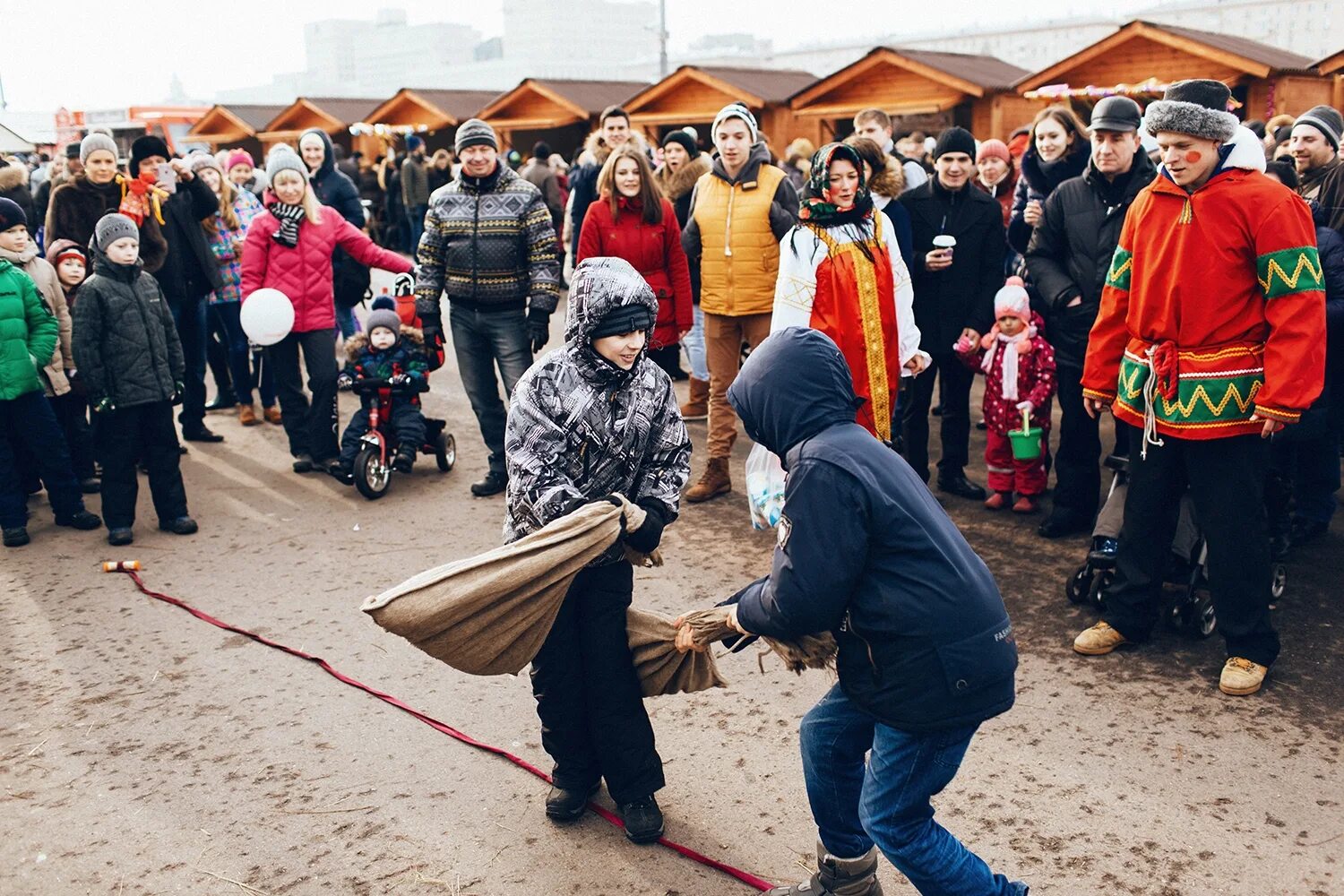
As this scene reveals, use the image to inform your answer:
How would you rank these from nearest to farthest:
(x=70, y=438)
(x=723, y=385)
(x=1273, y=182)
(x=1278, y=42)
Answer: (x=1273, y=182) < (x=723, y=385) < (x=70, y=438) < (x=1278, y=42)

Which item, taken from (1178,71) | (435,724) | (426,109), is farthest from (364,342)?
(426,109)

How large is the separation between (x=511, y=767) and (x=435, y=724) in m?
0.44

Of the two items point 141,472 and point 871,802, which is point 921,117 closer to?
point 141,472

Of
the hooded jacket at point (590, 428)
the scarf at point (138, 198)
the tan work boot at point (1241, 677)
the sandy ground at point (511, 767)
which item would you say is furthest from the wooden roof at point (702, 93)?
the hooded jacket at point (590, 428)

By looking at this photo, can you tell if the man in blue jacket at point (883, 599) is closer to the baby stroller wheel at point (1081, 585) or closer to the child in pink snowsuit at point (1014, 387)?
the baby stroller wheel at point (1081, 585)

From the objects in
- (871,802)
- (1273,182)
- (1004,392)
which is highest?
(1273,182)

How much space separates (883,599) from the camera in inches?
104

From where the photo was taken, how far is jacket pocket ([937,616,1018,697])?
262 centimetres

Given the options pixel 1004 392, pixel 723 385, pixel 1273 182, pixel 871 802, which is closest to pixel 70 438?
pixel 723 385

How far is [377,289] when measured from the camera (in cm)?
1667

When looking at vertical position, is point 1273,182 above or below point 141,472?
above

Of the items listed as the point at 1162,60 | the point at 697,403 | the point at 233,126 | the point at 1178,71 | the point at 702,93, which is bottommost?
the point at 697,403

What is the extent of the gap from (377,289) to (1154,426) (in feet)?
46.0

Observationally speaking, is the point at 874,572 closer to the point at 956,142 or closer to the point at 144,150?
the point at 956,142
